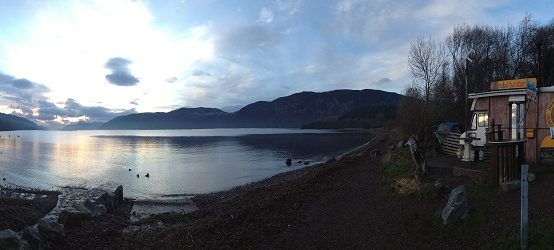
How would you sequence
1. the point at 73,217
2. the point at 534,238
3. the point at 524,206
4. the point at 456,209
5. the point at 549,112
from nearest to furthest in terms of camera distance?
the point at 524,206 → the point at 534,238 → the point at 456,209 → the point at 549,112 → the point at 73,217

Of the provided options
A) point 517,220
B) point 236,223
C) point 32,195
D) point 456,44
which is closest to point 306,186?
point 236,223

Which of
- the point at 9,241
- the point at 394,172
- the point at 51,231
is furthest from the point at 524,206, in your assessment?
the point at 51,231

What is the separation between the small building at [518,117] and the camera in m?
16.6

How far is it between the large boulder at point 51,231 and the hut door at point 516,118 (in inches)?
849

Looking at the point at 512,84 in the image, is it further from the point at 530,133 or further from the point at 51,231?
the point at 51,231

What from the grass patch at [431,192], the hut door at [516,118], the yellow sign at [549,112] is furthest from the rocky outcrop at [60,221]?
the yellow sign at [549,112]

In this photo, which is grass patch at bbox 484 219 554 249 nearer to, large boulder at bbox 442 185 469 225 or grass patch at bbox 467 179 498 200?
large boulder at bbox 442 185 469 225

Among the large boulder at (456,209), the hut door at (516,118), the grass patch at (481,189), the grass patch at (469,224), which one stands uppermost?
the hut door at (516,118)

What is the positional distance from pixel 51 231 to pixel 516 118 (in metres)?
22.5

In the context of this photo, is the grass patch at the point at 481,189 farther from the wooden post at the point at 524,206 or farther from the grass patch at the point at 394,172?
the grass patch at the point at 394,172

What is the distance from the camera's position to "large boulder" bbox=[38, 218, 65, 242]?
17.4 meters

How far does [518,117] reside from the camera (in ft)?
59.9

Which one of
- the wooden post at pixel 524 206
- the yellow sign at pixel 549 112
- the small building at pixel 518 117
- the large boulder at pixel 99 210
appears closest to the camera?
the wooden post at pixel 524 206

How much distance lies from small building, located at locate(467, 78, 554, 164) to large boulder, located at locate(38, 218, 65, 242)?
1923cm
